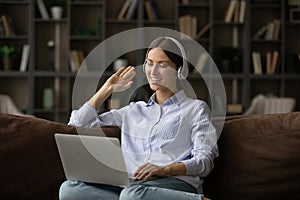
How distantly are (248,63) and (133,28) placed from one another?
131 centimetres

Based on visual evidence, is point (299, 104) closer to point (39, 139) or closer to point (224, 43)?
point (224, 43)

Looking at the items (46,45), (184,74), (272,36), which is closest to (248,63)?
(272,36)

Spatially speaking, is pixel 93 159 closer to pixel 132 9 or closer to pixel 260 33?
pixel 132 9

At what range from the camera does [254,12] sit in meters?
6.82

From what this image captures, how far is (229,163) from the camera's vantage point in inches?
101

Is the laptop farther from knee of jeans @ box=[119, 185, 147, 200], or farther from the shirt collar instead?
the shirt collar

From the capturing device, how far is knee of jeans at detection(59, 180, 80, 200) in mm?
2400

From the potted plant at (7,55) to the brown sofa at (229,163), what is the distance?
396 cm

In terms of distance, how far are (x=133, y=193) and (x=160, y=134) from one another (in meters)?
0.38

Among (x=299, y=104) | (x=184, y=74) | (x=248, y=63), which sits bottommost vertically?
(x=299, y=104)

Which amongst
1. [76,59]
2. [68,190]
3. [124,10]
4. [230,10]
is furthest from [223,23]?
[68,190]

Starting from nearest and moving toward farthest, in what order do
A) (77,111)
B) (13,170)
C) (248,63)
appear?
(13,170) → (77,111) → (248,63)

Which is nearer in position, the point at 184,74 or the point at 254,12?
the point at 184,74

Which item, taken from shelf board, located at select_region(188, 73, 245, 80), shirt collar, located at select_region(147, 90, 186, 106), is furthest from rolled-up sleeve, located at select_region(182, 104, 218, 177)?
shelf board, located at select_region(188, 73, 245, 80)
